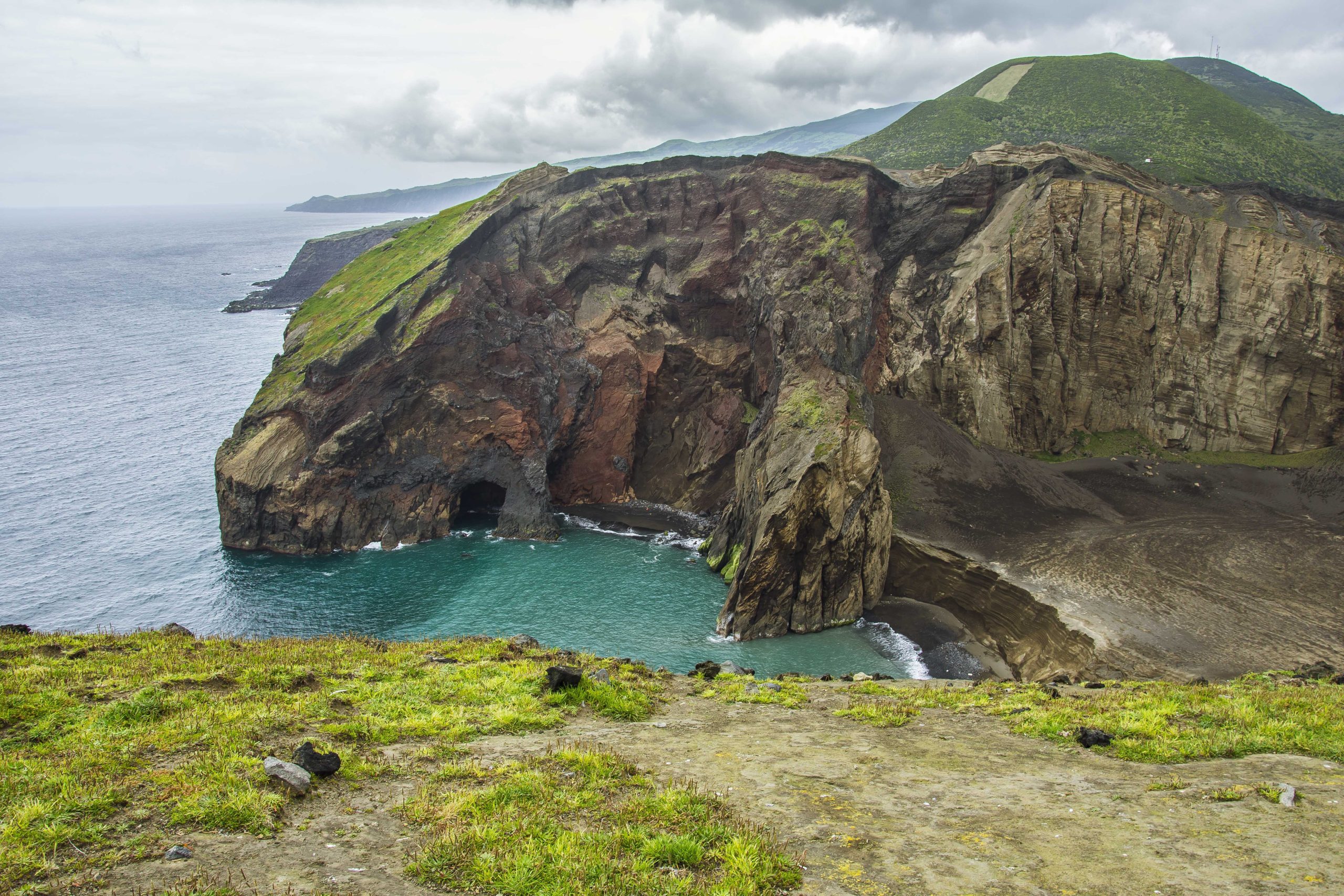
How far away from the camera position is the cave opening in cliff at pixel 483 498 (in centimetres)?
6650

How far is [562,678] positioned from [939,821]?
1093 cm

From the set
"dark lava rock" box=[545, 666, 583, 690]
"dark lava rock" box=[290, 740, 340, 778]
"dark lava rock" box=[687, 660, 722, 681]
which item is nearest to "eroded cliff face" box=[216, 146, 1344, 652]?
"dark lava rock" box=[687, 660, 722, 681]

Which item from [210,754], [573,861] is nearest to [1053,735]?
[573,861]

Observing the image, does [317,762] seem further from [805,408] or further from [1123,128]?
[1123,128]

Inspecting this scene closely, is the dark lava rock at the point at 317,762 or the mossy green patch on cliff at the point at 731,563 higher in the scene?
the dark lava rock at the point at 317,762

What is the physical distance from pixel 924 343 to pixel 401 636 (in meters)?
46.0

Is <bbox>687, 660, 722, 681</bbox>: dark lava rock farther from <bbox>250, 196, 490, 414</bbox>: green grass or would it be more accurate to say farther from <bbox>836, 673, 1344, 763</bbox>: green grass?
<bbox>250, 196, 490, 414</bbox>: green grass

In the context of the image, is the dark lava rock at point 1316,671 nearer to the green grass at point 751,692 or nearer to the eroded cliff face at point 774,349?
the green grass at point 751,692

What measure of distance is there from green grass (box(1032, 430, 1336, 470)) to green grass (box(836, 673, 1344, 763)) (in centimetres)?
3276

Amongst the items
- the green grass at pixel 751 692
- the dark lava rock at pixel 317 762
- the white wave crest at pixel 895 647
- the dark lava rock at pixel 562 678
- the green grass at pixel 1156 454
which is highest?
the green grass at pixel 1156 454

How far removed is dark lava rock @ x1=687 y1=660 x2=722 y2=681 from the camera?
94.7 ft

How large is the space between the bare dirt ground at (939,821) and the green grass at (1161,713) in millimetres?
674

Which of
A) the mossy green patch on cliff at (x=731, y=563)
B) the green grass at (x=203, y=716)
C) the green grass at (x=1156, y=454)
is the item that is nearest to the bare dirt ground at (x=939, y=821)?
the green grass at (x=203, y=716)

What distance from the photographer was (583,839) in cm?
1120
